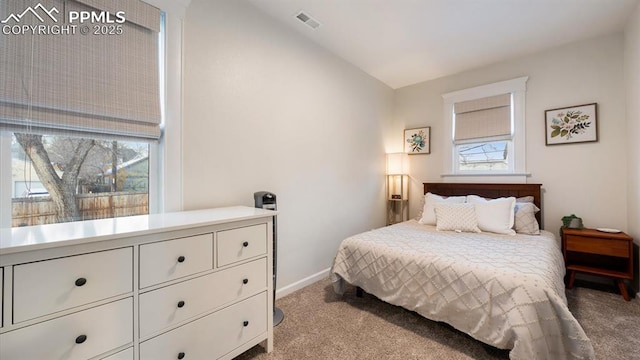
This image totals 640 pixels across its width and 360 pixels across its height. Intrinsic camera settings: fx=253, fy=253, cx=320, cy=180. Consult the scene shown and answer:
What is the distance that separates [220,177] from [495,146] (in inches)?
135

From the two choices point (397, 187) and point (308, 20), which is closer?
point (308, 20)

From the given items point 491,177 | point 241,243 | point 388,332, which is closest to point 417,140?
point 491,177

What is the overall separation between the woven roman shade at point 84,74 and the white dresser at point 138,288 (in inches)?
22.7

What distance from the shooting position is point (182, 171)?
1791mm

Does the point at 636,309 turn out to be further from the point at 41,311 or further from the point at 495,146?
the point at 41,311

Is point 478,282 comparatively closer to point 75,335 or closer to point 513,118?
point 75,335

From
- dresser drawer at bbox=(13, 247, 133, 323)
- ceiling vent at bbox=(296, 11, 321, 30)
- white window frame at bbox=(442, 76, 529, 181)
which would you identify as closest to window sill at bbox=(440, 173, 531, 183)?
white window frame at bbox=(442, 76, 529, 181)

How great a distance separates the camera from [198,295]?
1.35 m

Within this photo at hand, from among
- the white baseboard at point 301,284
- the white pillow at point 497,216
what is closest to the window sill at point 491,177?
the white pillow at point 497,216

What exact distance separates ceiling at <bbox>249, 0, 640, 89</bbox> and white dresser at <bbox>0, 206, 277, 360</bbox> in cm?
196

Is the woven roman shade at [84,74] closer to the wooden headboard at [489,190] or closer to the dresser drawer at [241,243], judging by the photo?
the dresser drawer at [241,243]

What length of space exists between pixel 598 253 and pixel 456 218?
4.11ft

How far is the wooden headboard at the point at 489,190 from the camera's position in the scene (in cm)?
299

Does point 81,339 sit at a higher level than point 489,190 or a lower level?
lower
